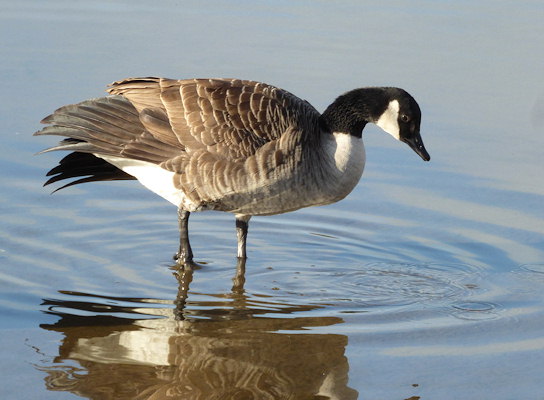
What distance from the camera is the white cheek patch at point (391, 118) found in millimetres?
7785

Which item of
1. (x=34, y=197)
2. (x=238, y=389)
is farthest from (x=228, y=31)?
(x=238, y=389)

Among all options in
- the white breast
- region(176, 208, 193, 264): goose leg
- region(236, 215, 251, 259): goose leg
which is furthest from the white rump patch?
the white breast

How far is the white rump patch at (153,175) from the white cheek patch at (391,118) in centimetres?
166

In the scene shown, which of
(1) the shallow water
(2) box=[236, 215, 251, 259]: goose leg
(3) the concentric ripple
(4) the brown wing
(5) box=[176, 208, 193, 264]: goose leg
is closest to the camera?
(1) the shallow water

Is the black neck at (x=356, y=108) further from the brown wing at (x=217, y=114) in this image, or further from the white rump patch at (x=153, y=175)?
the white rump patch at (x=153, y=175)

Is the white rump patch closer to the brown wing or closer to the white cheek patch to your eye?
the brown wing

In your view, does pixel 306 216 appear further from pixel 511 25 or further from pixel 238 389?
pixel 511 25

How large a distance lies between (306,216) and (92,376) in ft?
12.4

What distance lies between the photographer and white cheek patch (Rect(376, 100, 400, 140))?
7.79 meters

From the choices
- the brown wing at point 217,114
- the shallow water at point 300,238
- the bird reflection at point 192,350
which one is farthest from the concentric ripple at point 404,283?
the brown wing at point 217,114

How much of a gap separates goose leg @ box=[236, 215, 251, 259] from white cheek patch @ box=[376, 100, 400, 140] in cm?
130

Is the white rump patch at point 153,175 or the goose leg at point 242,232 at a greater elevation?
the white rump patch at point 153,175

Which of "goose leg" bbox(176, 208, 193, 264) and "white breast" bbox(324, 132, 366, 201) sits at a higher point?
"white breast" bbox(324, 132, 366, 201)

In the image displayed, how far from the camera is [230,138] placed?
7.50 meters
